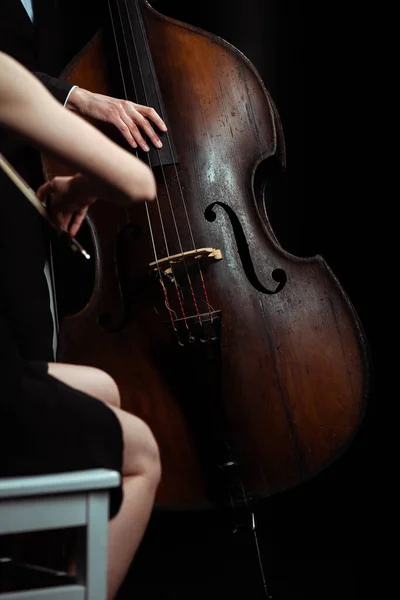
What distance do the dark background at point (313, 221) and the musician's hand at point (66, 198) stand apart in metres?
0.73

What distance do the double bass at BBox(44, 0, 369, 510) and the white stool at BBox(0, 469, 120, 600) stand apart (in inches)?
18.7

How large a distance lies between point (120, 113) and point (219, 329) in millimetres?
374

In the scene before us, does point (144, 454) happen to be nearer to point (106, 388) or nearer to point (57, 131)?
point (106, 388)

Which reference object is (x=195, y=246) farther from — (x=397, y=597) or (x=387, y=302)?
(x=397, y=597)

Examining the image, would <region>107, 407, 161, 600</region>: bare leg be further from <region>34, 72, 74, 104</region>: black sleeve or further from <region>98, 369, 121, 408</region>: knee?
<region>34, 72, 74, 104</region>: black sleeve

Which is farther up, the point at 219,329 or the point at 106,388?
the point at 219,329

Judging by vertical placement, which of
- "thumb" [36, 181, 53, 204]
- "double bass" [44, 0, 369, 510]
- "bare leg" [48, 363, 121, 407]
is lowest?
"bare leg" [48, 363, 121, 407]

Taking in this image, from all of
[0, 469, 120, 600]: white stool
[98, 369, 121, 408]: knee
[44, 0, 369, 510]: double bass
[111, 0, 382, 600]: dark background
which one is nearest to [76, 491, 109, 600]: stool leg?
[0, 469, 120, 600]: white stool

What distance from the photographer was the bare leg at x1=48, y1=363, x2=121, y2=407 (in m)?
0.87

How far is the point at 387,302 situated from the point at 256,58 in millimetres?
559

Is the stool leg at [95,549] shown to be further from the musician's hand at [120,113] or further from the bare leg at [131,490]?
the musician's hand at [120,113]

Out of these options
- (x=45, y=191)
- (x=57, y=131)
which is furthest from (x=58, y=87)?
A: (x=57, y=131)

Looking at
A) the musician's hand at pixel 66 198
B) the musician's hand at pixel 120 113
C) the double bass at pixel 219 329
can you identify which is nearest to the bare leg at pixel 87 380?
the musician's hand at pixel 66 198

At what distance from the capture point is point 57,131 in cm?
67
